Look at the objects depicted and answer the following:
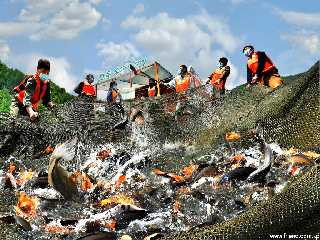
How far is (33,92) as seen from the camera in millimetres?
12125

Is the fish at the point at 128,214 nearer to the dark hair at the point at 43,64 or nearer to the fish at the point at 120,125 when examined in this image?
the fish at the point at 120,125

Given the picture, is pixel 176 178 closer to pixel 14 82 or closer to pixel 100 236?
pixel 100 236

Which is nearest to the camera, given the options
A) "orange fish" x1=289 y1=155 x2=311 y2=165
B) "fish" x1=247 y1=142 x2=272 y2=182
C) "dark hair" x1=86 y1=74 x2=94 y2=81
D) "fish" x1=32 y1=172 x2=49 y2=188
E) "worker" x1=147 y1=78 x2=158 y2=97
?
"orange fish" x1=289 y1=155 x2=311 y2=165

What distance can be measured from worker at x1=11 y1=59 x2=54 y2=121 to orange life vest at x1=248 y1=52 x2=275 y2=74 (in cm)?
365

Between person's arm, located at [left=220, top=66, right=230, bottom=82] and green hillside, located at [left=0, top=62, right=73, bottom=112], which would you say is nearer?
person's arm, located at [left=220, top=66, right=230, bottom=82]

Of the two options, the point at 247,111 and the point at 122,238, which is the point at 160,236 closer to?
the point at 122,238

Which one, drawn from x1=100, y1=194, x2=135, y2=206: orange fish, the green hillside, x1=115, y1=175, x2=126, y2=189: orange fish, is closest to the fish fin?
x1=115, y1=175, x2=126, y2=189: orange fish

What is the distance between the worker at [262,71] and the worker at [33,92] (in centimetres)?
362

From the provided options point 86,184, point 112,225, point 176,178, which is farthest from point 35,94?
point 112,225

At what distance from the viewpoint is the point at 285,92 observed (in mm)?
9625

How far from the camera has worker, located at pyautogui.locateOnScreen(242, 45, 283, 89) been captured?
11203 millimetres

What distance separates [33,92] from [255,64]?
407 cm

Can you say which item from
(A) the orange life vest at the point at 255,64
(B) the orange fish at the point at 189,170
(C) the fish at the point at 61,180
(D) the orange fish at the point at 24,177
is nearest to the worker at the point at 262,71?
(A) the orange life vest at the point at 255,64

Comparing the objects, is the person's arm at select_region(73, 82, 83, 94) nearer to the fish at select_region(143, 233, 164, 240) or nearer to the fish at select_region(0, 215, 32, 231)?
the fish at select_region(0, 215, 32, 231)
